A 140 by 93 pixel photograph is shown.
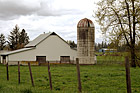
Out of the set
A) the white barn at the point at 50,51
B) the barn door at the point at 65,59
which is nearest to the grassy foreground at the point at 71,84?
the white barn at the point at 50,51

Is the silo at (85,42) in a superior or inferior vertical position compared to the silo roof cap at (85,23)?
inferior

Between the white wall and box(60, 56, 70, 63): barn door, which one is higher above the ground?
the white wall

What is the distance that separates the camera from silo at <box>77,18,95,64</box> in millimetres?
40219

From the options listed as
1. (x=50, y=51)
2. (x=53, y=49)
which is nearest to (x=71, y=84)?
(x=50, y=51)

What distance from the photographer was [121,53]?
21.3 metres

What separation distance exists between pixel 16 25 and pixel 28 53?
4349 cm

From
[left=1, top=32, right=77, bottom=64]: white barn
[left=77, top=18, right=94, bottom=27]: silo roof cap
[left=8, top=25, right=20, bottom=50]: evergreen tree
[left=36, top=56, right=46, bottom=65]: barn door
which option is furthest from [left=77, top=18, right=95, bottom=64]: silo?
[left=8, top=25, right=20, bottom=50]: evergreen tree

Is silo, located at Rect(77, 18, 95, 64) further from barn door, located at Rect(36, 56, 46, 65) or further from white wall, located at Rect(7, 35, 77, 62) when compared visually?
barn door, located at Rect(36, 56, 46, 65)

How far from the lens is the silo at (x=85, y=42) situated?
40.2m

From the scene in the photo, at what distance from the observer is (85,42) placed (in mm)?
40594

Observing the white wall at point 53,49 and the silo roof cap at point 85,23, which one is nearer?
the silo roof cap at point 85,23

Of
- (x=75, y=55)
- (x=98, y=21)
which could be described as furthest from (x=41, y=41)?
(x=98, y=21)

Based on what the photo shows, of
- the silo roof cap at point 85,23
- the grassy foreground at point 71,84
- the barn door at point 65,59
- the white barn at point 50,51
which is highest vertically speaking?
the silo roof cap at point 85,23

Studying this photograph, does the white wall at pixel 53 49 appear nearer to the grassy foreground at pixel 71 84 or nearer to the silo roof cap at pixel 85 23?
the silo roof cap at pixel 85 23
